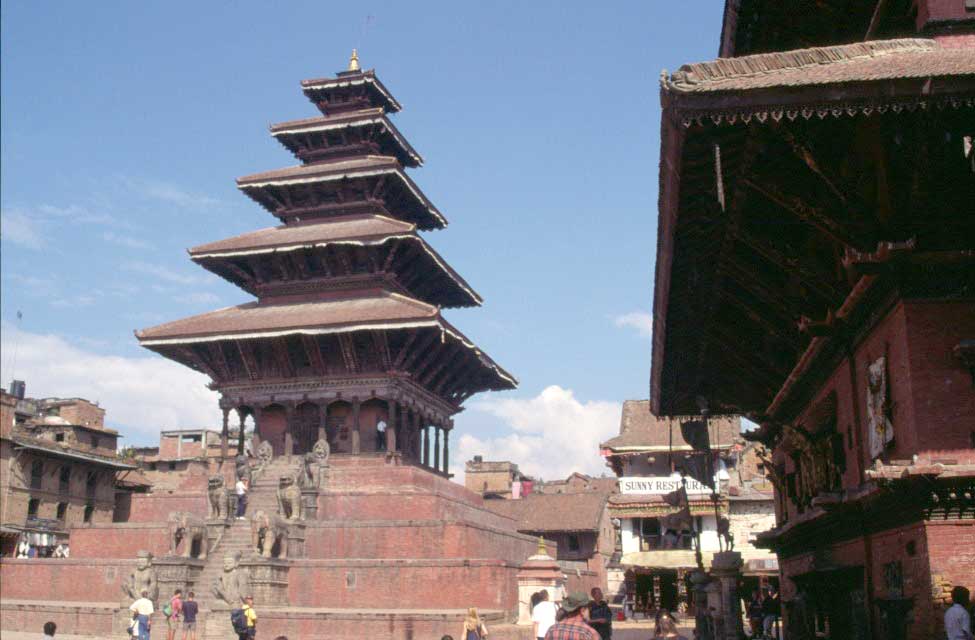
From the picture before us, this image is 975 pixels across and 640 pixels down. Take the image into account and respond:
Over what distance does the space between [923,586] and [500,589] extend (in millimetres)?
16893

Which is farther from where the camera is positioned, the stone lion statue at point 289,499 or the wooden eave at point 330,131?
the wooden eave at point 330,131

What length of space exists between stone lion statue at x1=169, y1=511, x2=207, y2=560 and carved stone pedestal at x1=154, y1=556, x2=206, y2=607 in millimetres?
435

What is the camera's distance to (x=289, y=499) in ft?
90.1

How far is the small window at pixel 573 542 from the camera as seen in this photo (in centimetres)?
5703

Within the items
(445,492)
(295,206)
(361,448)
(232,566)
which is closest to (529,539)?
(445,492)

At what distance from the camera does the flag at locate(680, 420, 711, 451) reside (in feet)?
73.6

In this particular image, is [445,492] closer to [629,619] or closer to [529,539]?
[529,539]

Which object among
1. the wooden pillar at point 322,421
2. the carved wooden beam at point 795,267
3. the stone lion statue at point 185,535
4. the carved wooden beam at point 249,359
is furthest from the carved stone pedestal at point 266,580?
the carved wooden beam at point 795,267

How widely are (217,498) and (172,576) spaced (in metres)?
3.10

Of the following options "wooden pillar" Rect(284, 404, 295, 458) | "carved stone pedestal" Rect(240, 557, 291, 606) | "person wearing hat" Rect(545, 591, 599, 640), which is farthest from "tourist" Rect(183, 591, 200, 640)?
"person wearing hat" Rect(545, 591, 599, 640)

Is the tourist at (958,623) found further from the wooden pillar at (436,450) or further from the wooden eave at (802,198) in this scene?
the wooden pillar at (436,450)

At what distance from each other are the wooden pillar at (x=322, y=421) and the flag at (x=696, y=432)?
12.9m

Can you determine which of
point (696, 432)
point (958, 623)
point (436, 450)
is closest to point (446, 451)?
point (436, 450)

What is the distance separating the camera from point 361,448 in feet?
107
